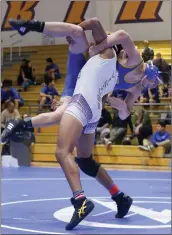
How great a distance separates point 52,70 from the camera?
1454 cm

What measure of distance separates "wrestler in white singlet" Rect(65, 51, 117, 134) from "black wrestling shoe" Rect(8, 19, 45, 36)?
2.34ft

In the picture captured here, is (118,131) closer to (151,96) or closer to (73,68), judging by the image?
(151,96)

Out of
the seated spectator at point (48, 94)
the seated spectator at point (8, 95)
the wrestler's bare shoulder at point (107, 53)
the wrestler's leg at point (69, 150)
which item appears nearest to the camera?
the wrestler's leg at point (69, 150)

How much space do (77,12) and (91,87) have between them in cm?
958

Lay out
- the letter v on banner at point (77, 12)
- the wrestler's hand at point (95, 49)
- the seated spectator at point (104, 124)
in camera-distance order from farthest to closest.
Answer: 1. the letter v on banner at point (77, 12)
2. the seated spectator at point (104, 124)
3. the wrestler's hand at point (95, 49)

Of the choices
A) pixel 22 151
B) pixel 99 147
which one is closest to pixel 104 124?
pixel 99 147

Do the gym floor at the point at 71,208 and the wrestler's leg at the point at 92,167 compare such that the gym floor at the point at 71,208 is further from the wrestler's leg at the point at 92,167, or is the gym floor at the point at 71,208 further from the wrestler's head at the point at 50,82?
the wrestler's head at the point at 50,82

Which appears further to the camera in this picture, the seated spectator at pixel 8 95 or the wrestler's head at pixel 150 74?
the seated spectator at pixel 8 95

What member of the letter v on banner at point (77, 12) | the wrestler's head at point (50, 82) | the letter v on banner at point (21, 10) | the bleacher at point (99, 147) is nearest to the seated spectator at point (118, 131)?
the bleacher at point (99, 147)

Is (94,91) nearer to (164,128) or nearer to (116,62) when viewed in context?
(116,62)

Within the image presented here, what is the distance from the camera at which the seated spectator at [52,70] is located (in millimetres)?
14526

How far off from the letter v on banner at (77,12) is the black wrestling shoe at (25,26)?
Answer: 31.5 feet

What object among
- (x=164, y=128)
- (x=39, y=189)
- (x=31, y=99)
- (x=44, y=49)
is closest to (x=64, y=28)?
(x=39, y=189)

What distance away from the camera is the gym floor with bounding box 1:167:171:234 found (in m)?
4.24
